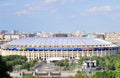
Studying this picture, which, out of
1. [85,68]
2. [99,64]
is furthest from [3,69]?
[99,64]

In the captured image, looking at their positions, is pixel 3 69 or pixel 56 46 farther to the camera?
pixel 56 46

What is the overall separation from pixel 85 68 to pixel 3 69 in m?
29.8

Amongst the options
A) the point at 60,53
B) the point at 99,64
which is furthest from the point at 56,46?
the point at 99,64

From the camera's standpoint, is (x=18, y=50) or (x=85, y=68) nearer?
(x=85, y=68)

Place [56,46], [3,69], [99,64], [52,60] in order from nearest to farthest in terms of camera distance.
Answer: [3,69] < [99,64] < [52,60] < [56,46]

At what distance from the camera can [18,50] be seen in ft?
246

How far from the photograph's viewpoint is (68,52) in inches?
2889

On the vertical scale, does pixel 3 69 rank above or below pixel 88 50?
above

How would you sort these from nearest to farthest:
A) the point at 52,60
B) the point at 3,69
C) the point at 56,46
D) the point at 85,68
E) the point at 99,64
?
the point at 3,69 < the point at 85,68 < the point at 99,64 < the point at 52,60 < the point at 56,46

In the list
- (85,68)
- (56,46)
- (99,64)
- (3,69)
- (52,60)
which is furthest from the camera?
(56,46)

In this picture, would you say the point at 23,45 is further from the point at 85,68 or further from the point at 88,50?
the point at 85,68

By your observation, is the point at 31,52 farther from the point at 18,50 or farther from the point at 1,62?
the point at 1,62

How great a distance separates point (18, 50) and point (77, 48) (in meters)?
10.9

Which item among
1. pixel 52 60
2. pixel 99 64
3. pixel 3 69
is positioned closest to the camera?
pixel 3 69
